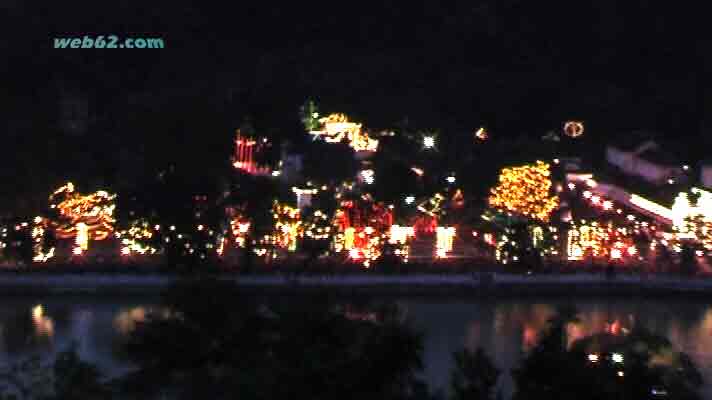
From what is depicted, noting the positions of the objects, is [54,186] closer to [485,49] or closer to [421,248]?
[421,248]

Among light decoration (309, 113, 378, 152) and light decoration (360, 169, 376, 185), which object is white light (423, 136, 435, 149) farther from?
light decoration (360, 169, 376, 185)

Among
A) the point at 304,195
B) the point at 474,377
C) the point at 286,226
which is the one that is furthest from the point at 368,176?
the point at 474,377

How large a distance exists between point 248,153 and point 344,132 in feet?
4.94

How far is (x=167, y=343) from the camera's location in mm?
2961

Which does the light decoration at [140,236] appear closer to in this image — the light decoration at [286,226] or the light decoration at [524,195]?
the light decoration at [286,226]

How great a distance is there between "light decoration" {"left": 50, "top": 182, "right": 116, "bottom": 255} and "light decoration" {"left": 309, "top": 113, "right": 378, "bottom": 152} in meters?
2.58

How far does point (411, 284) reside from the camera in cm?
965

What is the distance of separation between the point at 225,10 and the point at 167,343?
12695 mm

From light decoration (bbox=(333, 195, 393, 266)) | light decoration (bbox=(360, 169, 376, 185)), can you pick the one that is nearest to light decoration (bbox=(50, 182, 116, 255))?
light decoration (bbox=(333, 195, 393, 266))

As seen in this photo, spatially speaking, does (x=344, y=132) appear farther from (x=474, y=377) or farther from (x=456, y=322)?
(x=474, y=377)

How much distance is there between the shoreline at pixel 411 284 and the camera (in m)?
9.34

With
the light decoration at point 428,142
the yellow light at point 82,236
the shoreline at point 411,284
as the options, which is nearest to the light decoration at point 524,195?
the shoreline at point 411,284

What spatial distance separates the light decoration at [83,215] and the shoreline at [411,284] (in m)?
0.69

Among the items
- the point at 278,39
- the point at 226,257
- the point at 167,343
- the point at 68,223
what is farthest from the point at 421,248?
the point at 167,343
